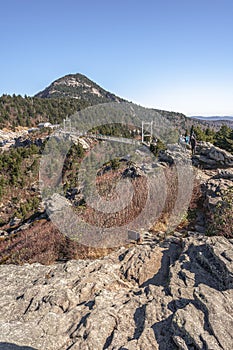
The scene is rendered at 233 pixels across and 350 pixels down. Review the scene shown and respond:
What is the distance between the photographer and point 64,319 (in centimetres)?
383

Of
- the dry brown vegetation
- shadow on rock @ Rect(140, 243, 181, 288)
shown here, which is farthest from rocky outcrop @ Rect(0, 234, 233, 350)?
the dry brown vegetation

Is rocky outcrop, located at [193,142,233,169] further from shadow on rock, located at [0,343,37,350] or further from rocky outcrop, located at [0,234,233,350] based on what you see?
shadow on rock, located at [0,343,37,350]

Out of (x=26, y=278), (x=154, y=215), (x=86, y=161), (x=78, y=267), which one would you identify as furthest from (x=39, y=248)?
(x=86, y=161)

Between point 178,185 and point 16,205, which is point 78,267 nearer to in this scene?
point 178,185

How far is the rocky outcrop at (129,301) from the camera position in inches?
125

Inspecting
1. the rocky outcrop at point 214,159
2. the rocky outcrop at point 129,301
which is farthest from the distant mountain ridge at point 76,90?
the rocky outcrop at point 129,301

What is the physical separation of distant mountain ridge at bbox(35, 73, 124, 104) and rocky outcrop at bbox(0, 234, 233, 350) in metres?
104

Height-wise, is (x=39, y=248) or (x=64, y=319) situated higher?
(x=64, y=319)

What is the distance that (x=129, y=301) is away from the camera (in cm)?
405

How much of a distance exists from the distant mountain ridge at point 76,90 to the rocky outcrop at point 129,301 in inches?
4098

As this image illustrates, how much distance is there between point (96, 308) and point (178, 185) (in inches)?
226

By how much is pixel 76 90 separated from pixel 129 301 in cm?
12301

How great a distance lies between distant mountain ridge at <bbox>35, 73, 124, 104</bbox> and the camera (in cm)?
10930

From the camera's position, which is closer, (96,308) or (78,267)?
(96,308)
